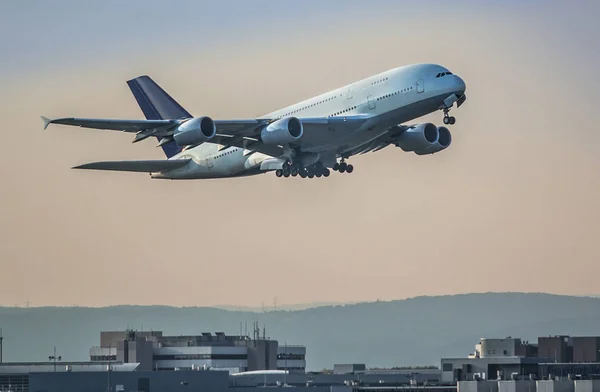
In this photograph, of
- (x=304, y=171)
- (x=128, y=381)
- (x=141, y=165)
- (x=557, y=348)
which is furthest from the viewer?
(x=557, y=348)

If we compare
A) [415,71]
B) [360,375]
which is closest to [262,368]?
[360,375]

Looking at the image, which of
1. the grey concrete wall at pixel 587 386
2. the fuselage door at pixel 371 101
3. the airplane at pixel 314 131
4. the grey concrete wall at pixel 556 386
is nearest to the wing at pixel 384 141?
the airplane at pixel 314 131

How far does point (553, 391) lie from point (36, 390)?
32.1 m

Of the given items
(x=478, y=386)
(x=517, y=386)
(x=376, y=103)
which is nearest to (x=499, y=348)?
(x=478, y=386)

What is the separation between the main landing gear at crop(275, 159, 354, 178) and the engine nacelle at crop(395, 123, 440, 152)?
16.2ft

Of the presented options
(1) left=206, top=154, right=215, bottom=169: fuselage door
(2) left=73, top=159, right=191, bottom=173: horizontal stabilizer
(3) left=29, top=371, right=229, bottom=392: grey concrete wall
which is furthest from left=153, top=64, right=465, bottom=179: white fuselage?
(3) left=29, top=371, right=229, bottom=392: grey concrete wall

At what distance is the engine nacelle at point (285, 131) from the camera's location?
92125mm

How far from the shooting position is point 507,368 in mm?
121688

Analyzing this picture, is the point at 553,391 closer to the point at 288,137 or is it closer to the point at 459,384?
the point at 459,384

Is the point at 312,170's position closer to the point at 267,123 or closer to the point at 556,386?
the point at 267,123

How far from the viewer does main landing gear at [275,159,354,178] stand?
3831 inches

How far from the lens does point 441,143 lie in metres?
98.7

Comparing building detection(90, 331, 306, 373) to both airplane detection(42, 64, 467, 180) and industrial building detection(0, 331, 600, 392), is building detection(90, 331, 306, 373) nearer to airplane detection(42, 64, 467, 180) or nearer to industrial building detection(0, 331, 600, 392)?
industrial building detection(0, 331, 600, 392)

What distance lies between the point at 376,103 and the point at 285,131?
6.39m
